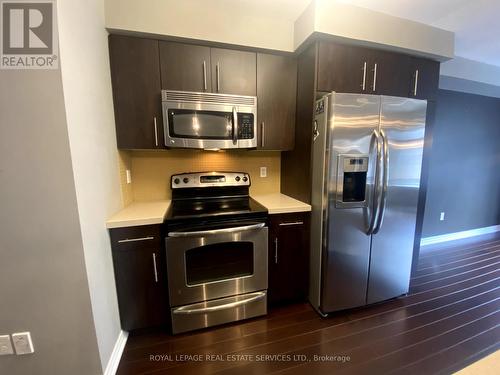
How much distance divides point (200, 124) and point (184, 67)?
46 cm

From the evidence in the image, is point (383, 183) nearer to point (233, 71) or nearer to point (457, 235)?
point (233, 71)

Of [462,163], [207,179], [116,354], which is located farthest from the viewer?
[462,163]

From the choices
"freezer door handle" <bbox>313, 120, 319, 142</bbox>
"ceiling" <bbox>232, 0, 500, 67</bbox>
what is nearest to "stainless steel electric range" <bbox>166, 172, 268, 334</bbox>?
"freezer door handle" <bbox>313, 120, 319, 142</bbox>

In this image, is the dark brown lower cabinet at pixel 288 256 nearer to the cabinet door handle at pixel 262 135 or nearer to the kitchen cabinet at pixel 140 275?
the cabinet door handle at pixel 262 135

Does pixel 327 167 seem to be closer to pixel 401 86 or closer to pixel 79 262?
pixel 401 86

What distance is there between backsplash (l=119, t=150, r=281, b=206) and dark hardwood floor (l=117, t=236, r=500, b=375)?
3.90 ft

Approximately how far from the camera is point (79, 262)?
3.46ft

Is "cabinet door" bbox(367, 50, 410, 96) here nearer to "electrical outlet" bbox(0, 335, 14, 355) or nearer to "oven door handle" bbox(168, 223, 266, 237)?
"oven door handle" bbox(168, 223, 266, 237)

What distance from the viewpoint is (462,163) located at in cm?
323

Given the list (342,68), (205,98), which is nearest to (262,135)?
(205,98)

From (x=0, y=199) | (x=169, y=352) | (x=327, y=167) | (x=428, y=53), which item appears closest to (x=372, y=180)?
(x=327, y=167)

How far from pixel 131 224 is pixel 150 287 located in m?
0.50

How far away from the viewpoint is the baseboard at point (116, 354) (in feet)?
4.17

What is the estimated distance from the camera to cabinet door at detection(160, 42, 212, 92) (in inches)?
63.9
